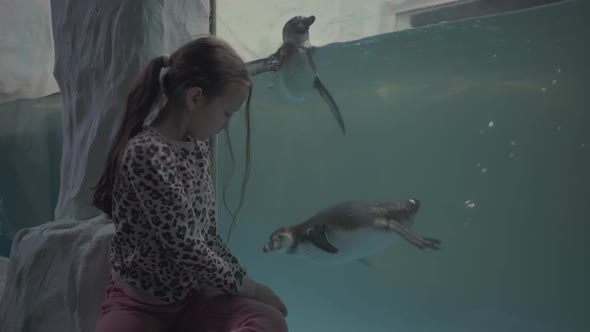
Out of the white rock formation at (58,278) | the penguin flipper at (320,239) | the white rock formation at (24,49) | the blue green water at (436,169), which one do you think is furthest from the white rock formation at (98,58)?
the white rock formation at (24,49)

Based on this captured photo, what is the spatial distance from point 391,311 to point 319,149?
7.93m

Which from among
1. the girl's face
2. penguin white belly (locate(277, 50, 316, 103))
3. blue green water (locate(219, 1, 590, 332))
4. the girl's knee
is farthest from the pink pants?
blue green water (locate(219, 1, 590, 332))

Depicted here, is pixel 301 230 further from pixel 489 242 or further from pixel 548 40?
pixel 489 242

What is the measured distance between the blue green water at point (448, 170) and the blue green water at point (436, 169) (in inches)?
3.0

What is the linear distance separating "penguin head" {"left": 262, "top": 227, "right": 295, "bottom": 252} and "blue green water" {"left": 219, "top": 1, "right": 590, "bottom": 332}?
14.3ft

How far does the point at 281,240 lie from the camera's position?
3.59 meters

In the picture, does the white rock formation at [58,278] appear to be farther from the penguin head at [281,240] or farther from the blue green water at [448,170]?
the blue green water at [448,170]

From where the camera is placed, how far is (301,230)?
3.66 m

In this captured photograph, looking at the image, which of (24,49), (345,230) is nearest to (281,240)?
(345,230)

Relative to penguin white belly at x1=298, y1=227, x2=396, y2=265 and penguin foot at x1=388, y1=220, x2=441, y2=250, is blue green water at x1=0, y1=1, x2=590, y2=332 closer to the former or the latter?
penguin white belly at x1=298, y1=227, x2=396, y2=265

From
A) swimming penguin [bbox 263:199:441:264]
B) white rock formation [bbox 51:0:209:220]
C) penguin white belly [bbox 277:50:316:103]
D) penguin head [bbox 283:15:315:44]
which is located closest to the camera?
white rock formation [bbox 51:0:209:220]

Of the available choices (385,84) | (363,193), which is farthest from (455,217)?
(385,84)

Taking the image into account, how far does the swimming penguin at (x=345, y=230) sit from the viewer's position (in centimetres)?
359

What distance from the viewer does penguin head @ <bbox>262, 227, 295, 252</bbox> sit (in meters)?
3.53
